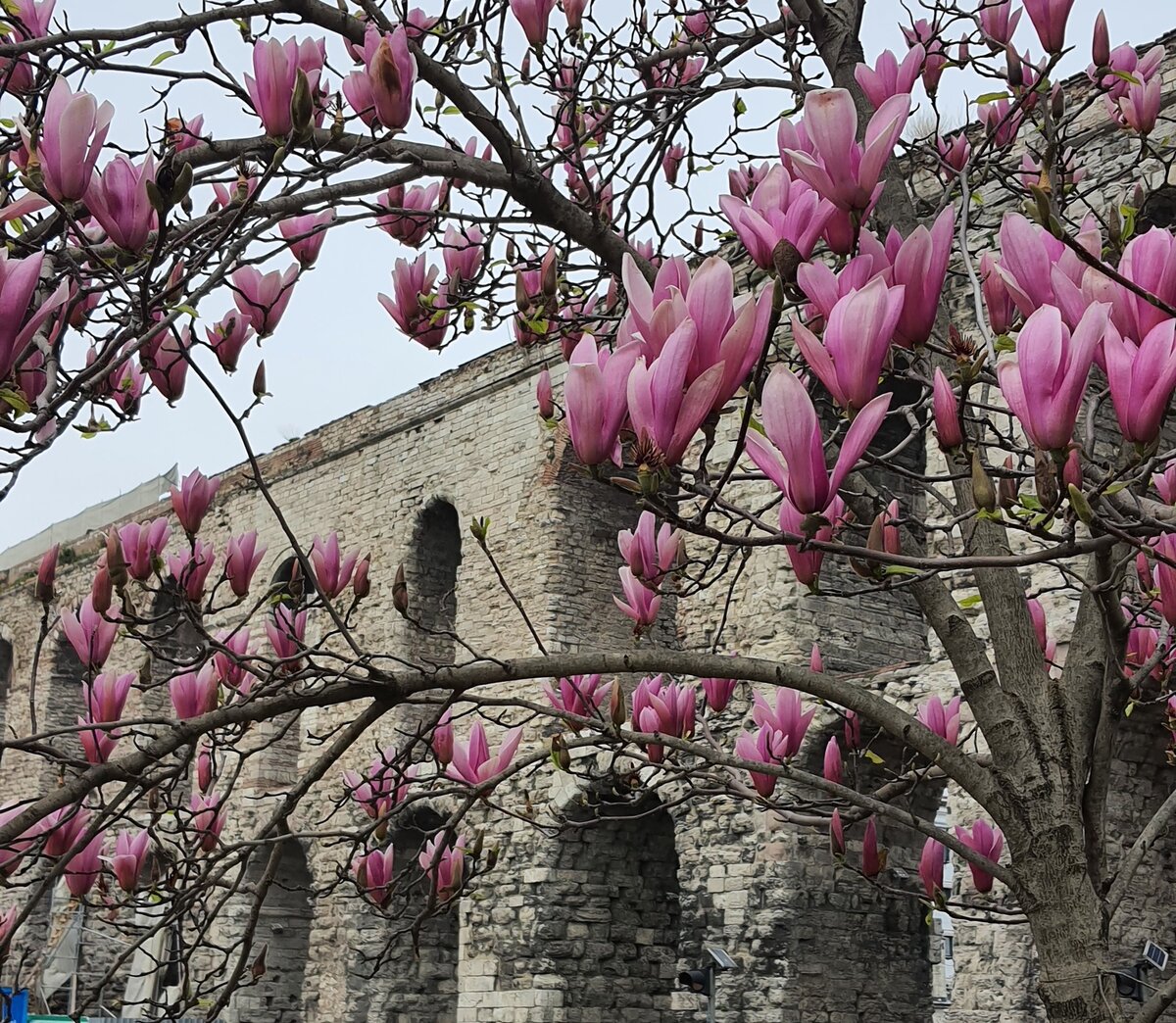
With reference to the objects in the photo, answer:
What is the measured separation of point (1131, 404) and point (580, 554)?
1110cm

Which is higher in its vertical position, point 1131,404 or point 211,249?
point 211,249

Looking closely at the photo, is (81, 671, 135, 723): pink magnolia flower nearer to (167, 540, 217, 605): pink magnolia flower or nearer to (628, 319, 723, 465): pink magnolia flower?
(167, 540, 217, 605): pink magnolia flower

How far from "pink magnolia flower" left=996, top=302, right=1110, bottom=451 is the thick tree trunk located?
1451 millimetres

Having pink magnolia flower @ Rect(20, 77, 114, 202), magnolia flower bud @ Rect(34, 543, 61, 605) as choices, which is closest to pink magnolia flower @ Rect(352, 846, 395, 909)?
magnolia flower bud @ Rect(34, 543, 61, 605)

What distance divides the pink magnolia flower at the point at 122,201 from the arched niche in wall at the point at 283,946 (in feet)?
46.3

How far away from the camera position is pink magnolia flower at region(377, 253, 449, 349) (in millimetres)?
4094

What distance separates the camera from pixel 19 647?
21656 millimetres

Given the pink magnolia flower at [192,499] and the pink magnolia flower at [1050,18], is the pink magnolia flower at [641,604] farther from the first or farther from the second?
the pink magnolia flower at [1050,18]

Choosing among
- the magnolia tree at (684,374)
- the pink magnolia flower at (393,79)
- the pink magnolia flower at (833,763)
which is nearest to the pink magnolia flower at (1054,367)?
the magnolia tree at (684,374)

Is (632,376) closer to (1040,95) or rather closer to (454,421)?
(1040,95)

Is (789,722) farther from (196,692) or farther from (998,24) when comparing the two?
(998,24)

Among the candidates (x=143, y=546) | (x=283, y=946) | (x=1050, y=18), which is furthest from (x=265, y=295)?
(x=283, y=946)

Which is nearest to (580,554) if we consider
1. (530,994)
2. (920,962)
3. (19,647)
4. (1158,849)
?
(530,994)

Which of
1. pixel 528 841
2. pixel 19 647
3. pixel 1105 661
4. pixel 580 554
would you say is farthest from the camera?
pixel 19 647
